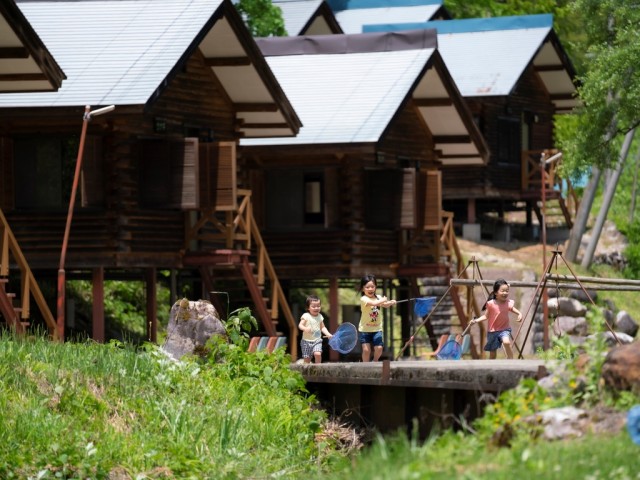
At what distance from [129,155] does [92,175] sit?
29.8 inches

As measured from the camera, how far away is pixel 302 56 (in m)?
41.5

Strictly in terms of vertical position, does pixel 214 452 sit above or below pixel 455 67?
below

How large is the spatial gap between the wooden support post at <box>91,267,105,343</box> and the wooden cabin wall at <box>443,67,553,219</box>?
20.1 m

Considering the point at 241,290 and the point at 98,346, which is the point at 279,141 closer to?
the point at 241,290

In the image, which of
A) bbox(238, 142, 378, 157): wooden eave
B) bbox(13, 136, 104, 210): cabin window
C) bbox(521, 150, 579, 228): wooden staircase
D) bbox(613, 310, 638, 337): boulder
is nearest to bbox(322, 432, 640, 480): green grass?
bbox(13, 136, 104, 210): cabin window

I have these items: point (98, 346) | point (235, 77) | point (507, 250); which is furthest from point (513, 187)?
point (98, 346)

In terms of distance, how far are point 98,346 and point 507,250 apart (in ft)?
95.6

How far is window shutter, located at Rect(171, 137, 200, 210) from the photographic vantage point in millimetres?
33031

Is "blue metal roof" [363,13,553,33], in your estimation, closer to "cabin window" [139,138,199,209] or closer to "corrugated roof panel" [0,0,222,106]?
"corrugated roof panel" [0,0,222,106]

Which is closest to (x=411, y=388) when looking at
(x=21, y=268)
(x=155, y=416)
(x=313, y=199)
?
(x=155, y=416)

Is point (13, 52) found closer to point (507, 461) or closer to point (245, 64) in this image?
point (245, 64)

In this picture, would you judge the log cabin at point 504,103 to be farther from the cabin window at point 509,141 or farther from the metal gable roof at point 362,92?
the metal gable roof at point 362,92

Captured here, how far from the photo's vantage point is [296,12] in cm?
5566

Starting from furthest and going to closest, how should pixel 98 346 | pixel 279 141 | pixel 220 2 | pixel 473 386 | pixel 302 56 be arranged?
1. pixel 302 56
2. pixel 279 141
3. pixel 220 2
4. pixel 98 346
5. pixel 473 386
